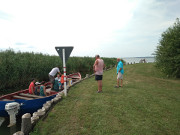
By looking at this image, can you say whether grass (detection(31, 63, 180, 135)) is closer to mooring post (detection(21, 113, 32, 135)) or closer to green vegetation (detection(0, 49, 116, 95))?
mooring post (detection(21, 113, 32, 135))

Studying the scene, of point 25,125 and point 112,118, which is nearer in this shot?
point 25,125

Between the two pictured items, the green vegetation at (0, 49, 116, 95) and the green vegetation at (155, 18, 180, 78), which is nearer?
the green vegetation at (0, 49, 116, 95)

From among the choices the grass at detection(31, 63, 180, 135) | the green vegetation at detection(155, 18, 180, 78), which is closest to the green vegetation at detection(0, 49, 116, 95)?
the grass at detection(31, 63, 180, 135)

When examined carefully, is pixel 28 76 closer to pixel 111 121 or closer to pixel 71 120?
pixel 71 120

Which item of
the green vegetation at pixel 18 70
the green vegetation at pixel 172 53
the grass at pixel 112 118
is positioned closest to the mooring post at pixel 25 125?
the grass at pixel 112 118

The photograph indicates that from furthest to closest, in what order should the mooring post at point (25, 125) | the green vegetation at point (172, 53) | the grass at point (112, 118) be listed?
the green vegetation at point (172, 53)
the grass at point (112, 118)
the mooring post at point (25, 125)

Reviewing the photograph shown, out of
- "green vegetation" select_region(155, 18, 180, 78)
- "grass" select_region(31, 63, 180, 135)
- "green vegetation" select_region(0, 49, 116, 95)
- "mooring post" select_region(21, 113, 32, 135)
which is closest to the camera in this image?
"mooring post" select_region(21, 113, 32, 135)

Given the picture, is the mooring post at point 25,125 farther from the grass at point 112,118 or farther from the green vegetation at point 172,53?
the green vegetation at point 172,53

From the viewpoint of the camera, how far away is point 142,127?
3.24 meters

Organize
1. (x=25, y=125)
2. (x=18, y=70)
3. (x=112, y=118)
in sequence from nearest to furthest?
(x=25, y=125)
(x=112, y=118)
(x=18, y=70)

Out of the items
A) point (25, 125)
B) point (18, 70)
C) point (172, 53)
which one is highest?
point (172, 53)

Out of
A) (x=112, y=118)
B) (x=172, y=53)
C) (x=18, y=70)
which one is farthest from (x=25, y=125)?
(x=172, y=53)

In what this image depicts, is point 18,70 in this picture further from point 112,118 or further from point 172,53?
point 172,53

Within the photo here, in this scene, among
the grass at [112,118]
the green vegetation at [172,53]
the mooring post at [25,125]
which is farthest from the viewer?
the green vegetation at [172,53]
